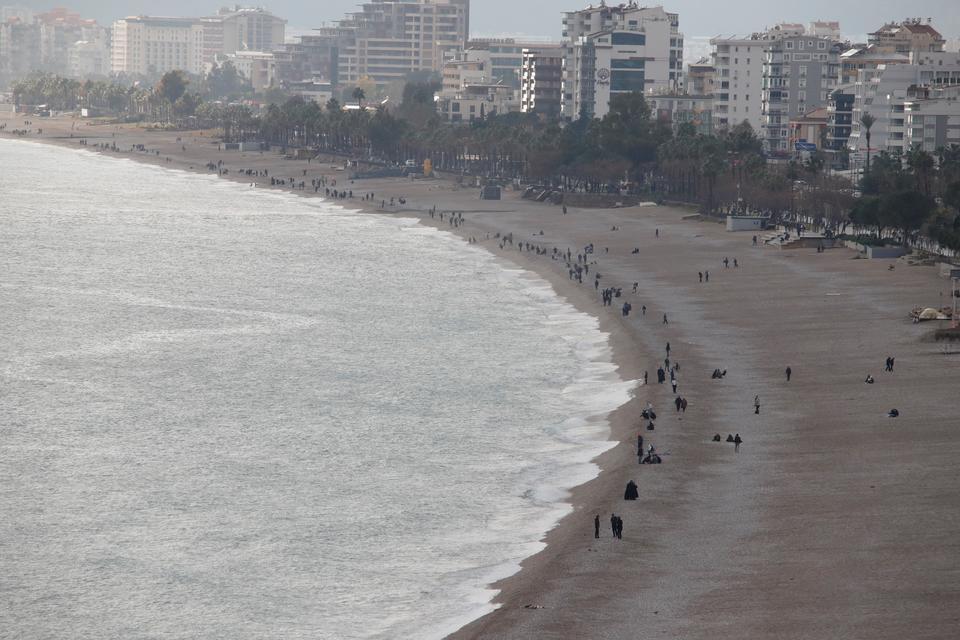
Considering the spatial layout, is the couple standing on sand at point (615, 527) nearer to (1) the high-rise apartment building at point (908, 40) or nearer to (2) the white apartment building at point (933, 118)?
(2) the white apartment building at point (933, 118)

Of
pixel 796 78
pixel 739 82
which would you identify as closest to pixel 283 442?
pixel 796 78

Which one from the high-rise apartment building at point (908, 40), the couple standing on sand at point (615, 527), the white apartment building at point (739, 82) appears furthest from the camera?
the white apartment building at point (739, 82)

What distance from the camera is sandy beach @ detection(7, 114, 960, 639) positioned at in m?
33.6

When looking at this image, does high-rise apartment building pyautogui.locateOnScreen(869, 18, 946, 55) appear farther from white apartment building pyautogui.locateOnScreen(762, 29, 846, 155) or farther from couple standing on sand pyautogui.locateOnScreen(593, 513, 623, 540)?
couple standing on sand pyautogui.locateOnScreen(593, 513, 623, 540)

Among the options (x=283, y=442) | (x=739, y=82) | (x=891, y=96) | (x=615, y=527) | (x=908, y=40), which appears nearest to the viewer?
(x=615, y=527)

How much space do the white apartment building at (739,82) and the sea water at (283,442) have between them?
97.4 m

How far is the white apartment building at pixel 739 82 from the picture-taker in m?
192

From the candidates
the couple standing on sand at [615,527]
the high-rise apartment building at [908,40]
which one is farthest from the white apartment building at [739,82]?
the couple standing on sand at [615,527]

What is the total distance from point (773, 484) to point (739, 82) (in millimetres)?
154626

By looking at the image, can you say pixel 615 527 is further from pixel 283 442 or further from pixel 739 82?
pixel 739 82

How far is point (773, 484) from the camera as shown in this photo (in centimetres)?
4353

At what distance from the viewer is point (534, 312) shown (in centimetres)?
8050

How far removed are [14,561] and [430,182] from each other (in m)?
129

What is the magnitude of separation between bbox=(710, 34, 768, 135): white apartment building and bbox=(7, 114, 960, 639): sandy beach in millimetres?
112670
